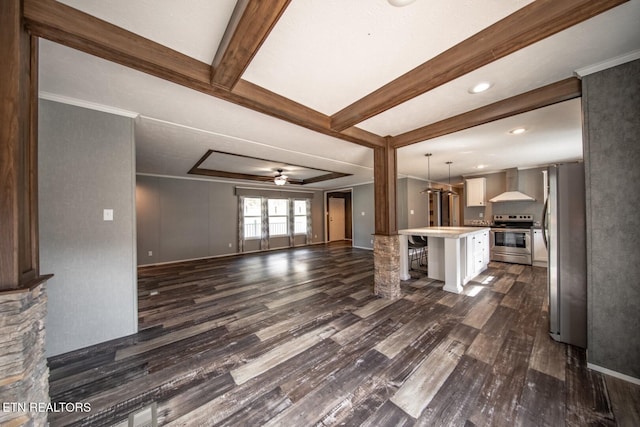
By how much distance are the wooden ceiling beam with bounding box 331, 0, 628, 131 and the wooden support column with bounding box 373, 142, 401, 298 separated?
4.38 ft

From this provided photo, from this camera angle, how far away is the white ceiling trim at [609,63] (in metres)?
1.59

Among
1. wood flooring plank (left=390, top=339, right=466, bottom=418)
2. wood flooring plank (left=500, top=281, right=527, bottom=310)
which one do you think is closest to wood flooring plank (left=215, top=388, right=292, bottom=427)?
wood flooring plank (left=390, top=339, right=466, bottom=418)

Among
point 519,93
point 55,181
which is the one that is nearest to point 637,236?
point 519,93

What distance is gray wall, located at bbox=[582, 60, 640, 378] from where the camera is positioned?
1607mm

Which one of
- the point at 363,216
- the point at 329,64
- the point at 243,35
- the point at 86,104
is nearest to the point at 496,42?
the point at 329,64

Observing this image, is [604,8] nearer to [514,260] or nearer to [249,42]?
[249,42]

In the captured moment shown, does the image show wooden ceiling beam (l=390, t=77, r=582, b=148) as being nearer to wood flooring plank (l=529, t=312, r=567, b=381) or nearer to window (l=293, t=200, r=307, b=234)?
wood flooring plank (l=529, t=312, r=567, b=381)

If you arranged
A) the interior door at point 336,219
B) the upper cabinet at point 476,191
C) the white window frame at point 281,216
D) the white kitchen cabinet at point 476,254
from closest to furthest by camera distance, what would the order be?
the white kitchen cabinet at point 476,254 → the upper cabinet at point 476,191 → the white window frame at point 281,216 → the interior door at point 336,219

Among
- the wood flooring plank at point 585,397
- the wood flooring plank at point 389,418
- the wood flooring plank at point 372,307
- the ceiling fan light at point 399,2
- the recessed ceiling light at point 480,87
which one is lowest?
the wood flooring plank at point 389,418

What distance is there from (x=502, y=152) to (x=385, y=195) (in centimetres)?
291

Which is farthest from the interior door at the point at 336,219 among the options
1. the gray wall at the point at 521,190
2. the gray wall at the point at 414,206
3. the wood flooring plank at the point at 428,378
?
the wood flooring plank at the point at 428,378

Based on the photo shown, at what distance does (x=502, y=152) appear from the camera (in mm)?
4195

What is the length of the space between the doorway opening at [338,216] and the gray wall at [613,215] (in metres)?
7.50

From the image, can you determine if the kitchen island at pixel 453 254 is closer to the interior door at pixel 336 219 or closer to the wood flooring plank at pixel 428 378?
the wood flooring plank at pixel 428 378
